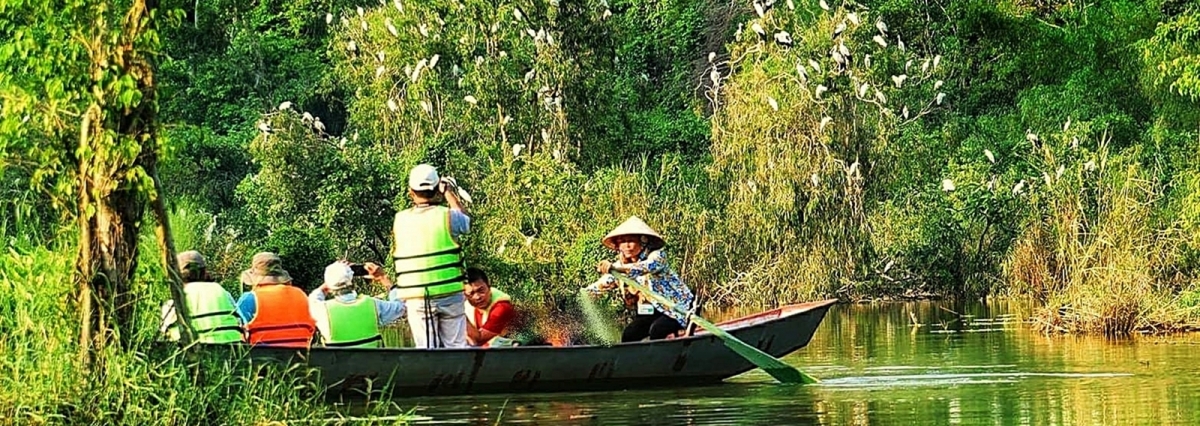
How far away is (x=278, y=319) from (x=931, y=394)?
3.59 metres

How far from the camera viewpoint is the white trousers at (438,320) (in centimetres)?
1262

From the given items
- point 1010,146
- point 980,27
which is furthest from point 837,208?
point 980,27

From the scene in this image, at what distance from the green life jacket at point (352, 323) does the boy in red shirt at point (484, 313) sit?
3.51 ft

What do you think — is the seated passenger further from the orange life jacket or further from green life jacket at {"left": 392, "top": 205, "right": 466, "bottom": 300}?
green life jacket at {"left": 392, "top": 205, "right": 466, "bottom": 300}

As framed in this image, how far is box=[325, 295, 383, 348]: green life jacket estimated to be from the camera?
488 inches

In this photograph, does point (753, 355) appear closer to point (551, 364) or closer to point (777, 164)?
point (551, 364)

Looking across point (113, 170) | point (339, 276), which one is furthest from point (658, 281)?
point (113, 170)

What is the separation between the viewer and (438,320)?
1269cm

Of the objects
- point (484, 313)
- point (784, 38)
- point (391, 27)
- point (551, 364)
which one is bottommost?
point (551, 364)

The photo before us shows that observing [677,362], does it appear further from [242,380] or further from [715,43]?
[715,43]

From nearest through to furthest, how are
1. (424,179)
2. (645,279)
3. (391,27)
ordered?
(424,179)
(645,279)
(391,27)

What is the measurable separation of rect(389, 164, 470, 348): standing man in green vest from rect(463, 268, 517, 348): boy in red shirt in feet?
2.57

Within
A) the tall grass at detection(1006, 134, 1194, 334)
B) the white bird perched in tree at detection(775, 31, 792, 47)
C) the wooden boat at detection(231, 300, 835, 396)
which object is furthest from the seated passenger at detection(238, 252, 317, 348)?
the white bird perched in tree at detection(775, 31, 792, 47)

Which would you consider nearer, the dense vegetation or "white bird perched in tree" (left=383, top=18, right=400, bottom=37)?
the dense vegetation
